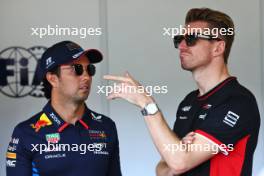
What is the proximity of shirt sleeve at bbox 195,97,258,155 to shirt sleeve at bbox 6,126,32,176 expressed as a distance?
0.73 metres

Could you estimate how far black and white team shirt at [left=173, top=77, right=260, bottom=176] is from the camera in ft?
7.24

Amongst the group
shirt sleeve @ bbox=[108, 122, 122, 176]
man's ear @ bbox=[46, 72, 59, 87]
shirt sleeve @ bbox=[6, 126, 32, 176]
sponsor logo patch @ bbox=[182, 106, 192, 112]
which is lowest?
shirt sleeve @ bbox=[108, 122, 122, 176]

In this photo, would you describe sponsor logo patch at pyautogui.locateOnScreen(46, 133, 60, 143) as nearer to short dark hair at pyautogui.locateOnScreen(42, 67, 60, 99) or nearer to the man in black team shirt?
short dark hair at pyautogui.locateOnScreen(42, 67, 60, 99)

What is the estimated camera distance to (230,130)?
221 centimetres

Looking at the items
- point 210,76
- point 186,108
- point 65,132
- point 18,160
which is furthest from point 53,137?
point 210,76

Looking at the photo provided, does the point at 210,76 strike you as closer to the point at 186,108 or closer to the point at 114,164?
the point at 186,108

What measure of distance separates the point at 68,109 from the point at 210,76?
0.67 metres

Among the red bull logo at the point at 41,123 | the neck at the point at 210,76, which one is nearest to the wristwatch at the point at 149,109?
the neck at the point at 210,76

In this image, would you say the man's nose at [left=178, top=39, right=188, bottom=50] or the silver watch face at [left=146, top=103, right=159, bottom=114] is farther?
the man's nose at [left=178, top=39, right=188, bottom=50]

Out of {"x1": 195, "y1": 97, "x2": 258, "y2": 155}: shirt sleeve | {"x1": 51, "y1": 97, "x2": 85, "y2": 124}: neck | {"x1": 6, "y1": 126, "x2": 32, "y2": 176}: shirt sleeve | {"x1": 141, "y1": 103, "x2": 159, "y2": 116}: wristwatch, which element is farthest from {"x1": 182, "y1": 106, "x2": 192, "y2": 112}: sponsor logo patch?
{"x1": 6, "y1": 126, "x2": 32, "y2": 176}: shirt sleeve

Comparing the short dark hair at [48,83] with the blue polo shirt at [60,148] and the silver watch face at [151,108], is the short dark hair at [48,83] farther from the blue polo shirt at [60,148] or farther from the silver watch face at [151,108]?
the silver watch face at [151,108]

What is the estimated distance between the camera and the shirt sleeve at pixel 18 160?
7.55 feet

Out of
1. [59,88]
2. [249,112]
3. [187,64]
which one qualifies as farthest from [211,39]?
[59,88]

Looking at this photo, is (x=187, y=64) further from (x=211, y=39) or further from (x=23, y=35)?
(x=23, y=35)
